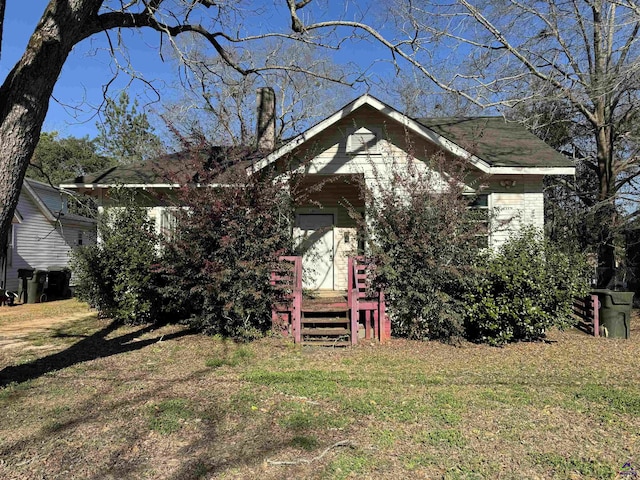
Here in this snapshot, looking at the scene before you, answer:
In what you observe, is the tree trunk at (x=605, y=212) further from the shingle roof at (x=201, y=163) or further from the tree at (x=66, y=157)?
the tree at (x=66, y=157)

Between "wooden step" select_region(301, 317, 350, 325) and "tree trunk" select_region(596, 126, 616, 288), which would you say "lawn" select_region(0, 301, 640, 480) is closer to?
"wooden step" select_region(301, 317, 350, 325)

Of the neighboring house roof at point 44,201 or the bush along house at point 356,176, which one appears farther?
the neighboring house roof at point 44,201

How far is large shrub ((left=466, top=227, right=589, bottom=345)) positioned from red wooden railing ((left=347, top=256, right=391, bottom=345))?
1.43 metres

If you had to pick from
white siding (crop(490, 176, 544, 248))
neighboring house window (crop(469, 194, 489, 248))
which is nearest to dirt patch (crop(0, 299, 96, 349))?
neighboring house window (crop(469, 194, 489, 248))

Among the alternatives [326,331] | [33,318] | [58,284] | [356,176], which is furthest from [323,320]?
[58,284]

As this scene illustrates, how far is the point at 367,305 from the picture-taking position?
769cm

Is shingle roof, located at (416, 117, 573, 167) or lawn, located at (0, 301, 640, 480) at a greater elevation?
shingle roof, located at (416, 117, 573, 167)

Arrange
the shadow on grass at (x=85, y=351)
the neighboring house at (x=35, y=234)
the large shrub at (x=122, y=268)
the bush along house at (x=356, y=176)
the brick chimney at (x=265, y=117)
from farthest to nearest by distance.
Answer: the neighboring house at (x=35, y=234) → the brick chimney at (x=265, y=117) → the large shrub at (x=122, y=268) → the bush along house at (x=356, y=176) → the shadow on grass at (x=85, y=351)

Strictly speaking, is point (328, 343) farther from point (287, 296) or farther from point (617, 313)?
point (617, 313)

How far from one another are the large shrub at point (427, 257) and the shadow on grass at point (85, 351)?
4.02 m

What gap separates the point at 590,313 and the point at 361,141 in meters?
5.73

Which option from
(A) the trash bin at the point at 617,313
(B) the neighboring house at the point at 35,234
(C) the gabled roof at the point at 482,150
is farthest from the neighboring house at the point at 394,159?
(B) the neighboring house at the point at 35,234

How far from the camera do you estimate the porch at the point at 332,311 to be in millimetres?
7627

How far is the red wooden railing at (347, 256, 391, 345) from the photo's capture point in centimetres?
756
